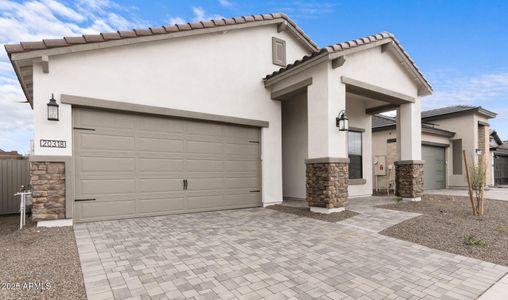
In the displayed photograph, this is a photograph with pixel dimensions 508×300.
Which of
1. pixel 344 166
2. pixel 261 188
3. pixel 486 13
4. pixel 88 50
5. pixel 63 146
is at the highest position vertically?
pixel 486 13

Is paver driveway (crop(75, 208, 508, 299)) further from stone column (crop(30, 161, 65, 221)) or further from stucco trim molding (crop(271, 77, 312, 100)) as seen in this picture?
stucco trim molding (crop(271, 77, 312, 100))

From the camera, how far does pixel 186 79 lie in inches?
302

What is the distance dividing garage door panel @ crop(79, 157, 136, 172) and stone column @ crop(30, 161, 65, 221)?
44 centimetres

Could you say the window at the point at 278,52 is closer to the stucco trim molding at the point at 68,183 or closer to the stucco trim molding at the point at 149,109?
the stucco trim molding at the point at 149,109

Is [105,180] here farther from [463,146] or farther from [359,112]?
[463,146]

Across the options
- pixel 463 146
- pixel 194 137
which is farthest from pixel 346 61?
pixel 463 146

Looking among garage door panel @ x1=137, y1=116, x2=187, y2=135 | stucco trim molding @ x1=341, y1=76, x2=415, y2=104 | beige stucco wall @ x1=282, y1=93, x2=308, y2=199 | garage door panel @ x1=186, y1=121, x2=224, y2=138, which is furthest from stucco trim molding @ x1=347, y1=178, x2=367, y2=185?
garage door panel @ x1=137, y1=116, x2=187, y2=135

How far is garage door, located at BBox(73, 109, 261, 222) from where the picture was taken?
637 cm

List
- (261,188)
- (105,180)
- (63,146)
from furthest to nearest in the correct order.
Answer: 1. (261,188)
2. (105,180)
3. (63,146)

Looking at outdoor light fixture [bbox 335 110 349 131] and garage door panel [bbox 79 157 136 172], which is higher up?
outdoor light fixture [bbox 335 110 349 131]

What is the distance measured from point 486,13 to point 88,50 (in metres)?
14.2

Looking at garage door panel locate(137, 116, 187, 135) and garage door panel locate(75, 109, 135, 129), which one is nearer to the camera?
garage door panel locate(75, 109, 135, 129)

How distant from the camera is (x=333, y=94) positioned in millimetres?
7418

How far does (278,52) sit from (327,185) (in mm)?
5280
